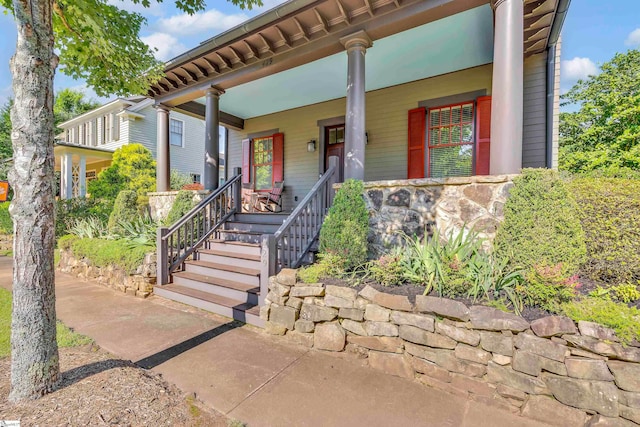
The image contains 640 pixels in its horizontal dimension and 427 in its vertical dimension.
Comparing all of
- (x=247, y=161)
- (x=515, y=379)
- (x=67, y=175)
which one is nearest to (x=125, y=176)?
(x=67, y=175)

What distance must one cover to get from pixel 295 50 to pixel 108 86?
2.57 meters

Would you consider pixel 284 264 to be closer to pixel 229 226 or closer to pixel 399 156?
pixel 229 226

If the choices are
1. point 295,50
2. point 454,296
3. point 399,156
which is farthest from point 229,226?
point 454,296

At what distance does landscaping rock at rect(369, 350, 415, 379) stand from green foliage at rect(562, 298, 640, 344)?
119 cm

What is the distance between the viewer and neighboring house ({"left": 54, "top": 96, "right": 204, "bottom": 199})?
1223cm

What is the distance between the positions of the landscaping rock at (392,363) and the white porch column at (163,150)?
5.82 m

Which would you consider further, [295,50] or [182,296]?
[295,50]

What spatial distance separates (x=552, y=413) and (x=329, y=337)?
1656 millimetres

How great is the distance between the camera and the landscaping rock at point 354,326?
8.79 feet

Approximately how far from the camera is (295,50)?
465 cm

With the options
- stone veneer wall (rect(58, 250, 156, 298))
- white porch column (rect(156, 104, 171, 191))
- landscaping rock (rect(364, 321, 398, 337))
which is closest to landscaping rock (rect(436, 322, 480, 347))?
landscaping rock (rect(364, 321, 398, 337))

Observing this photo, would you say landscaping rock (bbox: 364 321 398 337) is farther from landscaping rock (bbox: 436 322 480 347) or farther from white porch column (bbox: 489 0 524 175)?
white porch column (bbox: 489 0 524 175)

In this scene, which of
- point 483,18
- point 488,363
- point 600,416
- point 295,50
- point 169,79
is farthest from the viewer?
point 169,79

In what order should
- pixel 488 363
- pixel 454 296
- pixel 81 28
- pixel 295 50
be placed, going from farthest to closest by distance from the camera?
pixel 295 50 → pixel 81 28 → pixel 454 296 → pixel 488 363
